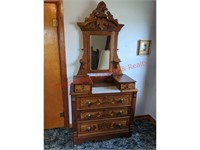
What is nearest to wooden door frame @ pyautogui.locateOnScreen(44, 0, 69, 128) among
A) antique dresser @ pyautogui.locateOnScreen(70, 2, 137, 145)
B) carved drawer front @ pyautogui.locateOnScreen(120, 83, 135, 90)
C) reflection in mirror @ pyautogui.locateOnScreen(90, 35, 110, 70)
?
antique dresser @ pyautogui.locateOnScreen(70, 2, 137, 145)

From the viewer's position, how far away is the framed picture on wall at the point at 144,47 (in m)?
2.16

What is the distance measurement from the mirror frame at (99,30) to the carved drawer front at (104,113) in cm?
53

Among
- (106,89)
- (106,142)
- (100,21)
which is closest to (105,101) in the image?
(106,89)

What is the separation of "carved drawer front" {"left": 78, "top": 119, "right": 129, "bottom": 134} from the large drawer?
0.09 metres

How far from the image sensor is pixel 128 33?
207 cm

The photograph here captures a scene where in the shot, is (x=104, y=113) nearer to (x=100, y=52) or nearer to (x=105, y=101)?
(x=105, y=101)

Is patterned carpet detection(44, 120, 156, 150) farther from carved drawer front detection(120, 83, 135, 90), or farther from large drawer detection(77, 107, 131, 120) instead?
carved drawer front detection(120, 83, 135, 90)

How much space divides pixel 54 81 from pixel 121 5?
4.52 ft

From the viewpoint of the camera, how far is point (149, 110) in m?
2.54

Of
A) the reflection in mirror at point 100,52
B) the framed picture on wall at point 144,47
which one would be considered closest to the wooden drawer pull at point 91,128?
the reflection in mirror at point 100,52

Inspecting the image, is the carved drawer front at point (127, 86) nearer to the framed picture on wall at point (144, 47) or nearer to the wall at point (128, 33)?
the wall at point (128, 33)

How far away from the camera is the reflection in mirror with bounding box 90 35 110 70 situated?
6.31 ft
